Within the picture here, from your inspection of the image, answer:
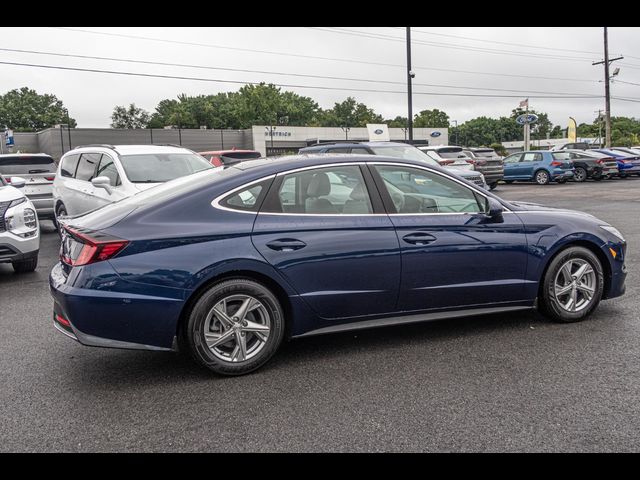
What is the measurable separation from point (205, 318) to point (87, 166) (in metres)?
7.34

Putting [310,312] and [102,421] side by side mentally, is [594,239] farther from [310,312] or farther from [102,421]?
[102,421]

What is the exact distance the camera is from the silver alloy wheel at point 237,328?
3986mm

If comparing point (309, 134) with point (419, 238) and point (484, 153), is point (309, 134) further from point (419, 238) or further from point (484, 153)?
point (419, 238)

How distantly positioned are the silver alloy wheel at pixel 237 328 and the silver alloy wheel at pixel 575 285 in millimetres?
2618

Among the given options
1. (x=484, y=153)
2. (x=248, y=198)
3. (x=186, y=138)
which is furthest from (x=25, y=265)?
(x=186, y=138)

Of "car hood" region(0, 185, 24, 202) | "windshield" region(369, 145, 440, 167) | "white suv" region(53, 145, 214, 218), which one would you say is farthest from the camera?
"windshield" region(369, 145, 440, 167)

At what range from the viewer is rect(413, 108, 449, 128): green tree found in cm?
13162

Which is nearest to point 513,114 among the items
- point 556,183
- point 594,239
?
point 556,183

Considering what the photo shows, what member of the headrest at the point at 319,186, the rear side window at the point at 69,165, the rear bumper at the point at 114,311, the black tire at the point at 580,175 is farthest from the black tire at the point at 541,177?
the rear bumper at the point at 114,311

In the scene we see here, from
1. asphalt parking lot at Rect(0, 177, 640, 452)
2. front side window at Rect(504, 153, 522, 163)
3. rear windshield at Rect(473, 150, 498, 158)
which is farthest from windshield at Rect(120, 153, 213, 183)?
front side window at Rect(504, 153, 522, 163)

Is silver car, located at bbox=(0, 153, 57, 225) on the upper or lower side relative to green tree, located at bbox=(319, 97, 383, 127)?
lower

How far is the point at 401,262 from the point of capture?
14.5 feet

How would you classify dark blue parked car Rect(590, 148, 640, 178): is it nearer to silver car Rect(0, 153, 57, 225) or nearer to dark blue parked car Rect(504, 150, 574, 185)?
dark blue parked car Rect(504, 150, 574, 185)

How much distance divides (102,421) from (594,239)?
4.22 metres
